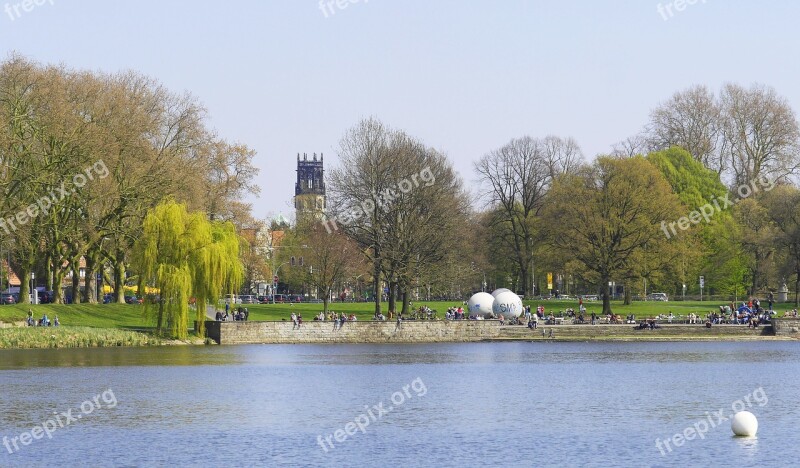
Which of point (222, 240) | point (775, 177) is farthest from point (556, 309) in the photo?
point (222, 240)

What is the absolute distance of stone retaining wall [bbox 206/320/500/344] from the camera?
76.3 meters

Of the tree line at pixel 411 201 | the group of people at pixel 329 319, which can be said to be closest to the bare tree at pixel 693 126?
the tree line at pixel 411 201

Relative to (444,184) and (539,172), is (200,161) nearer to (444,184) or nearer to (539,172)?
(444,184)

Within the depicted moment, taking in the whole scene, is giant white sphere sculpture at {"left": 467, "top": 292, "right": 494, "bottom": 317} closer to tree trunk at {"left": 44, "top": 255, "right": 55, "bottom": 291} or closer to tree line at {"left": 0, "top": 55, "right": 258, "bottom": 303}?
tree line at {"left": 0, "top": 55, "right": 258, "bottom": 303}

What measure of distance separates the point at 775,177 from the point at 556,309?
25.0 metres

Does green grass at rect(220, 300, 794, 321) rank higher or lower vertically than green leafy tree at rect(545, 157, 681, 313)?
lower

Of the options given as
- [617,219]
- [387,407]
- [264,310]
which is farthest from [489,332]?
[387,407]

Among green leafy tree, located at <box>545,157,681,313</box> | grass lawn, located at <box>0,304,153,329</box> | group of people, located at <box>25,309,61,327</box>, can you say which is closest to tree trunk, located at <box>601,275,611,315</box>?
A: green leafy tree, located at <box>545,157,681,313</box>

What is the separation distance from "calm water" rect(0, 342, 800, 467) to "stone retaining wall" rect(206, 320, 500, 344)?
6.16m

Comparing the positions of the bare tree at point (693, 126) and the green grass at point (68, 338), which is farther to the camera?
the bare tree at point (693, 126)

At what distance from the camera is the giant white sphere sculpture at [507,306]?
295ft

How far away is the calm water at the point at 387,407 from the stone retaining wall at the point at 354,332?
20.2ft

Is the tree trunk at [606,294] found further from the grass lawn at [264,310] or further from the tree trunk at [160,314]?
the tree trunk at [160,314]

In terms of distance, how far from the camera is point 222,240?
2825 inches
